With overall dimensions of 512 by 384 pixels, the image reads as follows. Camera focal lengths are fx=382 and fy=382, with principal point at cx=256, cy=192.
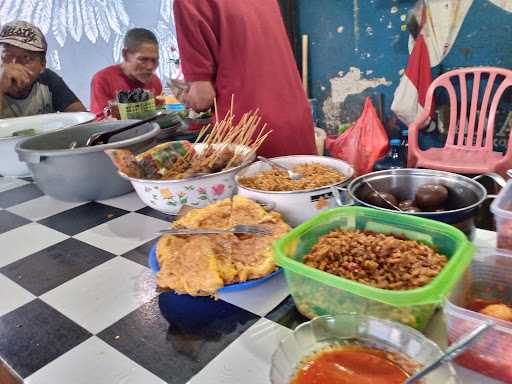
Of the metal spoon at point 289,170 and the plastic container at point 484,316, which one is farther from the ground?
the metal spoon at point 289,170

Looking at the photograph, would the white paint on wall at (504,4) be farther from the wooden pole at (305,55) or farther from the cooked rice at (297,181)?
the cooked rice at (297,181)

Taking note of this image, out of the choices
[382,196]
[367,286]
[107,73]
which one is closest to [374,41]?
[107,73]

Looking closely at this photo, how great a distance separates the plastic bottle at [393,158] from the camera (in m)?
3.20

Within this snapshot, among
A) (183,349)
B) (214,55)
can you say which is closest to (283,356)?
(183,349)

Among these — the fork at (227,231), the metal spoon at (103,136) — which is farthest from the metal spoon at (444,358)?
the metal spoon at (103,136)

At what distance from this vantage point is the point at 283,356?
0.58 m

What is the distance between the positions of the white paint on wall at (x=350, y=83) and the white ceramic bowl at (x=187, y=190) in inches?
109

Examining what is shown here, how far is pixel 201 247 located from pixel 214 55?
1.19 metres

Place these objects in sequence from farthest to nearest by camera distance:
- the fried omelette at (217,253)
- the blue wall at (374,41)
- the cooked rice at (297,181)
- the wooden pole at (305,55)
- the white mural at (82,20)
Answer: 1. the white mural at (82,20)
2. the wooden pole at (305,55)
3. the blue wall at (374,41)
4. the cooked rice at (297,181)
5. the fried omelette at (217,253)

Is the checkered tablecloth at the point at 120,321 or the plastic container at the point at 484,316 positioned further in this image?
the checkered tablecloth at the point at 120,321

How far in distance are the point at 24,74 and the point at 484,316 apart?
9.99 ft

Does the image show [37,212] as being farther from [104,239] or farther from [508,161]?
[508,161]

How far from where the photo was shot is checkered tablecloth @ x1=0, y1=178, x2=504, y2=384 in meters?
0.67

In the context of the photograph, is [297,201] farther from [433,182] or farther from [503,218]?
[503,218]
